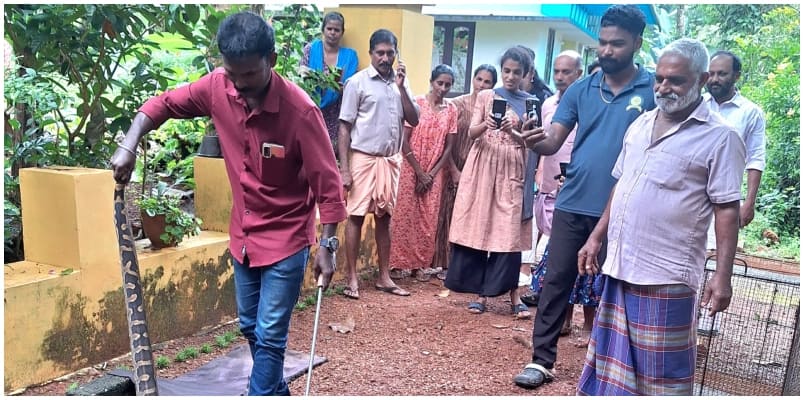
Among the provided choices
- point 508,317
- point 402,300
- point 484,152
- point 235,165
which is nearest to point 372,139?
point 484,152

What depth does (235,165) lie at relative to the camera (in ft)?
9.86

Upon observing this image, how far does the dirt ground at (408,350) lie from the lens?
396cm

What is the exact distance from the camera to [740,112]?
15.9 feet

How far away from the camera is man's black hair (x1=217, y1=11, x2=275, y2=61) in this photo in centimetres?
258

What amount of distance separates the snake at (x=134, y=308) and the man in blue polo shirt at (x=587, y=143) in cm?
204

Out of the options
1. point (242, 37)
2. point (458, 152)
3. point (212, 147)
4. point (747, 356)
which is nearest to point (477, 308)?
point (458, 152)

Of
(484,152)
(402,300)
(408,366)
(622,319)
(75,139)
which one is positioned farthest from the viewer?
(402,300)

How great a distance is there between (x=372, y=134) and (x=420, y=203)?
3.65ft

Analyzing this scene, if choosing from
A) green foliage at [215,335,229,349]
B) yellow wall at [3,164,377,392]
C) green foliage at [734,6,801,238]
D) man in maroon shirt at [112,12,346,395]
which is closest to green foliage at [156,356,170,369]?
yellow wall at [3,164,377,392]

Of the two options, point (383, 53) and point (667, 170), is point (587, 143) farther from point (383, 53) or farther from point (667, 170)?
point (383, 53)

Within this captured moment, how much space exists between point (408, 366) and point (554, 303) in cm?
100

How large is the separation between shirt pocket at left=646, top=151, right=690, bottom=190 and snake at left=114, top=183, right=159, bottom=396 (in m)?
2.23

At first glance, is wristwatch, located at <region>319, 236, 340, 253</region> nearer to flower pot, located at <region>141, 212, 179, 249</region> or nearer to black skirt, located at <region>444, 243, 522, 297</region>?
flower pot, located at <region>141, 212, 179, 249</region>

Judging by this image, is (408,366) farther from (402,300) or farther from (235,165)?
(235,165)
